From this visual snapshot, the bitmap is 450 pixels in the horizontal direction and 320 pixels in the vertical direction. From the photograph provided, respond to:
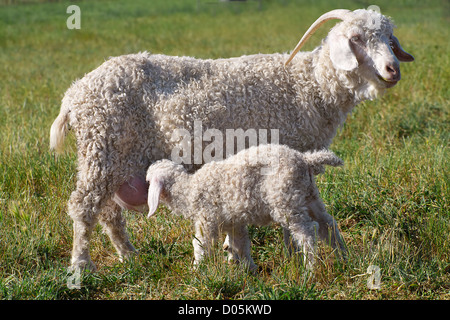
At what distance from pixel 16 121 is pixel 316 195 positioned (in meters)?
4.65

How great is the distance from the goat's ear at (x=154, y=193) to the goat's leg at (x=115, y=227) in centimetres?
74

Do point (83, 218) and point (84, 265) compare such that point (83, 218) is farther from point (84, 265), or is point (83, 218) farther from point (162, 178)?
point (162, 178)

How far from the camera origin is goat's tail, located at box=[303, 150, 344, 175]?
3307mm

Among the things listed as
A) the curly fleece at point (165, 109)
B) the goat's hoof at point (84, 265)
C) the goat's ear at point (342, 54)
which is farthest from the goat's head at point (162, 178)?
the goat's ear at point (342, 54)

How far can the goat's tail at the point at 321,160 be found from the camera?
10.8 feet

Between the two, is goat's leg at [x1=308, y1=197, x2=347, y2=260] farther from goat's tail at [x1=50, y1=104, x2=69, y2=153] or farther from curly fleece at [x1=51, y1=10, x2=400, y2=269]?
goat's tail at [x1=50, y1=104, x2=69, y2=153]

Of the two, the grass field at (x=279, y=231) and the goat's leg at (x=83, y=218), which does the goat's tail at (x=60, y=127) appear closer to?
the goat's leg at (x=83, y=218)

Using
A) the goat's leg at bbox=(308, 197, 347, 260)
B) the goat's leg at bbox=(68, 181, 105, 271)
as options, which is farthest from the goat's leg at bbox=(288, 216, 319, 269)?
the goat's leg at bbox=(68, 181, 105, 271)

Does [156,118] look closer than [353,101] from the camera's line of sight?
Yes

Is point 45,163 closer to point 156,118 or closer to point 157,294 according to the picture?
point 156,118

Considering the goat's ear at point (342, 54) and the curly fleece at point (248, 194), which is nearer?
the curly fleece at point (248, 194)

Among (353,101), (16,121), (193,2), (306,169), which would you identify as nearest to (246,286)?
(306,169)

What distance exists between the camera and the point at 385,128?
613 cm

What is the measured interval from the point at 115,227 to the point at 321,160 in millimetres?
1666
